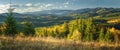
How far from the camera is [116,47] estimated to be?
14406mm

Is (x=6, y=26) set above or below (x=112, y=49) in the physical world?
below

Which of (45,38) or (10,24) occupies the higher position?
(45,38)

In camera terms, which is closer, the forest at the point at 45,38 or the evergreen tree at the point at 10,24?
the forest at the point at 45,38

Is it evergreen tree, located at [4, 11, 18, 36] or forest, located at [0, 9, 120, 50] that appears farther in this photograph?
evergreen tree, located at [4, 11, 18, 36]

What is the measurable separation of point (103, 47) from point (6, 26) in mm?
54492

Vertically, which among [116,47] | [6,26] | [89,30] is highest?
[116,47]

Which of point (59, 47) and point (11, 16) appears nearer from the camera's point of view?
point (59, 47)

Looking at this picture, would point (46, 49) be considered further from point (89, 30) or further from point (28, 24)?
point (89, 30)

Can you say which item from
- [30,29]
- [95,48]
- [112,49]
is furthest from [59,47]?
[30,29]

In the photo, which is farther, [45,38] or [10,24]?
[10,24]

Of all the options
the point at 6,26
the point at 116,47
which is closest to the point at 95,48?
the point at 116,47

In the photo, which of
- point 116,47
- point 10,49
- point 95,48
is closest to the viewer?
point 10,49

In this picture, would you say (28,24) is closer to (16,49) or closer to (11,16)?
(11,16)

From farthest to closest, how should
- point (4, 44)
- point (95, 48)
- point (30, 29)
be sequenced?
point (30, 29)
point (95, 48)
point (4, 44)
